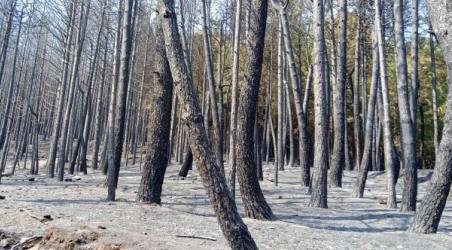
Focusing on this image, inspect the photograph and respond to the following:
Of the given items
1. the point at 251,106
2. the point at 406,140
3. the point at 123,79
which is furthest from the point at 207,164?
the point at 406,140

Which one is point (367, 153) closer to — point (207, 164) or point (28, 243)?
point (207, 164)

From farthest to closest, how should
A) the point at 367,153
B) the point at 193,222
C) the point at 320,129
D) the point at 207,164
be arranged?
1. the point at 367,153
2. the point at 320,129
3. the point at 193,222
4. the point at 207,164

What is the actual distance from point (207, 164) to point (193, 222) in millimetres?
2989

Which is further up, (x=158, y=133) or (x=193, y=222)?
(x=158, y=133)

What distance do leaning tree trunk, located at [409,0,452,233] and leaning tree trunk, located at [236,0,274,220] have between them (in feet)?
8.01

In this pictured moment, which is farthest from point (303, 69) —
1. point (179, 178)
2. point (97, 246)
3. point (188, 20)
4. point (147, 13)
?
point (97, 246)

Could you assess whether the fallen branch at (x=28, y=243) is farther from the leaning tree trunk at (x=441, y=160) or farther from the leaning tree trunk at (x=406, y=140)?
the leaning tree trunk at (x=406, y=140)

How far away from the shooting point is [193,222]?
22.9 ft

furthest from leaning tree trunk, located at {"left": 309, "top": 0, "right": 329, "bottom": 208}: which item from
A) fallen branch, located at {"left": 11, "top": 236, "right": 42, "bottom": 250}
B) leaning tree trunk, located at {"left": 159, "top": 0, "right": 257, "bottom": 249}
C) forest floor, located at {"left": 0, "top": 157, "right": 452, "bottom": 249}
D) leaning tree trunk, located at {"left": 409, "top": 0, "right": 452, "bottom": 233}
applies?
fallen branch, located at {"left": 11, "top": 236, "right": 42, "bottom": 250}

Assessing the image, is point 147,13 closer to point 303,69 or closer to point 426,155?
point 303,69

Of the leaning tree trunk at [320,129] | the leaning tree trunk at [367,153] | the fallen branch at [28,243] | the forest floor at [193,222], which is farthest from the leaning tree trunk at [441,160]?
the fallen branch at [28,243]

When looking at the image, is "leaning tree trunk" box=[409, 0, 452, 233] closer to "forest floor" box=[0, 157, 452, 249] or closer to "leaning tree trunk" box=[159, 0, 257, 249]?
"forest floor" box=[0, 157, 452, 249]

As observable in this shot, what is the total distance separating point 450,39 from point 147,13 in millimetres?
15786

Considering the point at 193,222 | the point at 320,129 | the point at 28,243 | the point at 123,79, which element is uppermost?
the point at 123,79
